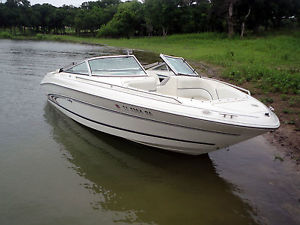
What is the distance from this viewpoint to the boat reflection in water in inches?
165

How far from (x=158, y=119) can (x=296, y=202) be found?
2586 mm

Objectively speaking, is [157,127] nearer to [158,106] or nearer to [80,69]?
[158,106]

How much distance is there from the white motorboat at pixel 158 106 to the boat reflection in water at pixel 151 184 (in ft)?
1.25

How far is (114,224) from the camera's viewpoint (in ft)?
13.1

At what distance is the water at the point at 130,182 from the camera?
163 inches

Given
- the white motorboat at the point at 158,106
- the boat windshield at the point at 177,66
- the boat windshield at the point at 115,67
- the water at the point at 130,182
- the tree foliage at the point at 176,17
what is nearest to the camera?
the water at the point at 130,182

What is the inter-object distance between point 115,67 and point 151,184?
10.5ft

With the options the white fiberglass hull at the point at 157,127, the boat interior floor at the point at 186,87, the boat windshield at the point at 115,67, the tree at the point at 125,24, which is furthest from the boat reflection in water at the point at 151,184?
the tree at the point at 125,24

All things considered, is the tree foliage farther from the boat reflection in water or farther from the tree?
the boat reflection in water

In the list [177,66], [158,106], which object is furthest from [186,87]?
[158,106]

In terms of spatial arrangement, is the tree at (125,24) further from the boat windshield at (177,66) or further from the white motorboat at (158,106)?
the boat windshield at (177,66)

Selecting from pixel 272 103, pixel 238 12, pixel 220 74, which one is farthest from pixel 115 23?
pixel 272 103

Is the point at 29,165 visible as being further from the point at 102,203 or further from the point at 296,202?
the point at 296,202

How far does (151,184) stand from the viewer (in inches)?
193
